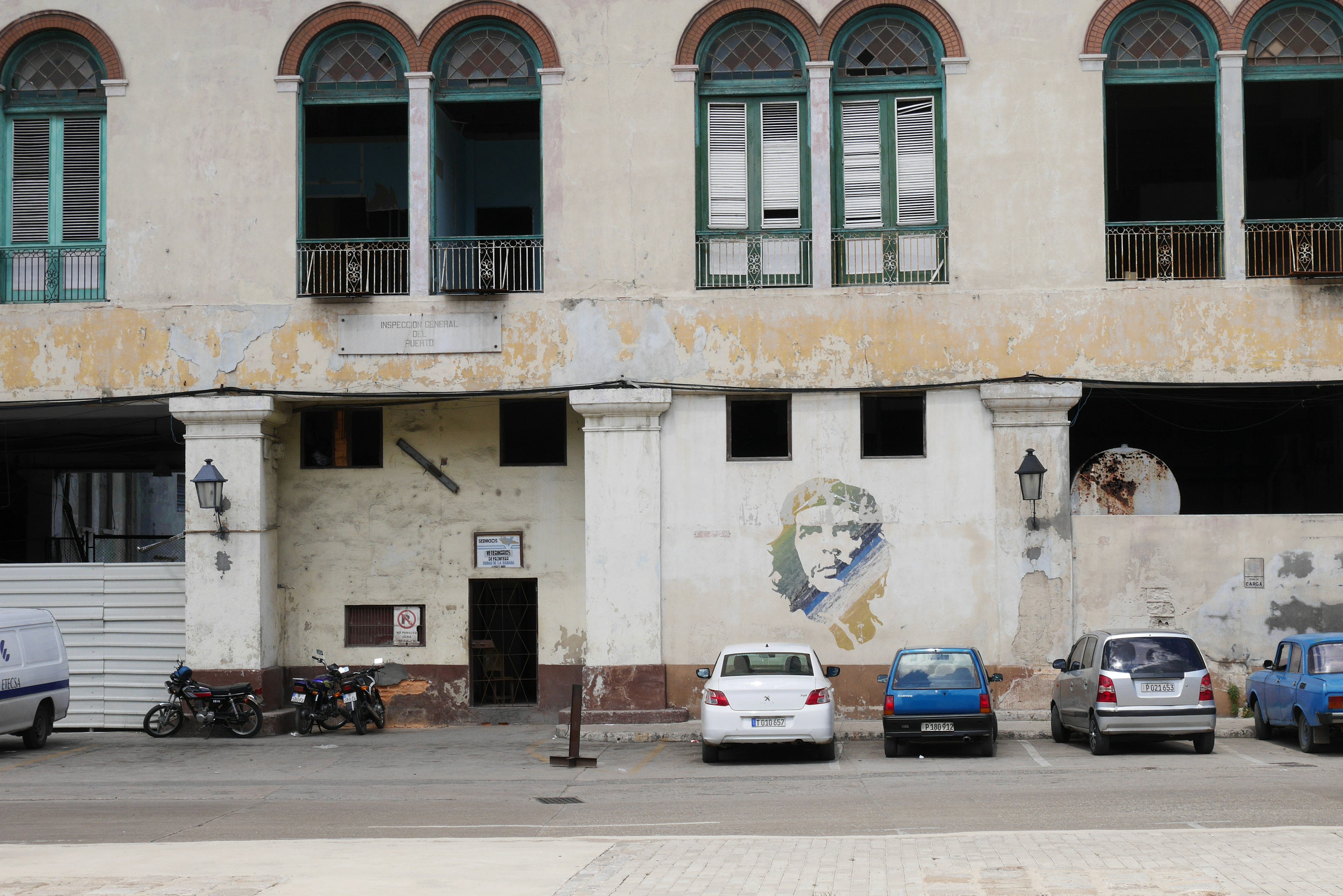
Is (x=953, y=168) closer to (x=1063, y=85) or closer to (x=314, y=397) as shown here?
(x=1063, y=85)

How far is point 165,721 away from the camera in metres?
21.0

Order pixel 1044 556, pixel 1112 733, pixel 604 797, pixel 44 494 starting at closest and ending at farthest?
pixel 604 797, pixel 1112 733, pixel 1044 556, pixel 44 494

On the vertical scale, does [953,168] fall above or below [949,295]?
above

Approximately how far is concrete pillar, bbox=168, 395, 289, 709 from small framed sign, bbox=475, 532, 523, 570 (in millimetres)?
3328

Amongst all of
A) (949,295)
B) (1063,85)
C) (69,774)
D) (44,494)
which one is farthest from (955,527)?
(44,494)

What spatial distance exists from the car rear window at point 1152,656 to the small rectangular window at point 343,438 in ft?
38.8

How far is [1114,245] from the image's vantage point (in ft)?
68.4

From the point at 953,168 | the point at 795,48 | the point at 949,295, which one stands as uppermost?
the point at 795,48

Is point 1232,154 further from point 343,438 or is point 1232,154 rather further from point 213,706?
point 213,706

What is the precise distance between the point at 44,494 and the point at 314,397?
398 inches

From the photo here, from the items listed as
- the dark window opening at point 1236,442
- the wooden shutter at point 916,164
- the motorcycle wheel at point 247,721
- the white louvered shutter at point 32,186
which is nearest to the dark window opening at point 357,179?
the white louvered shutter at point 32,186

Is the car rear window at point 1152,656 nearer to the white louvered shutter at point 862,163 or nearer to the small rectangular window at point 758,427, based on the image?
the small rectangular window at point 758,427

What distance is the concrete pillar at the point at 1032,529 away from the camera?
2023 cm

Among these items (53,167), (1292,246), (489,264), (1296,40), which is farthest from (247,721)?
(1296,40)
